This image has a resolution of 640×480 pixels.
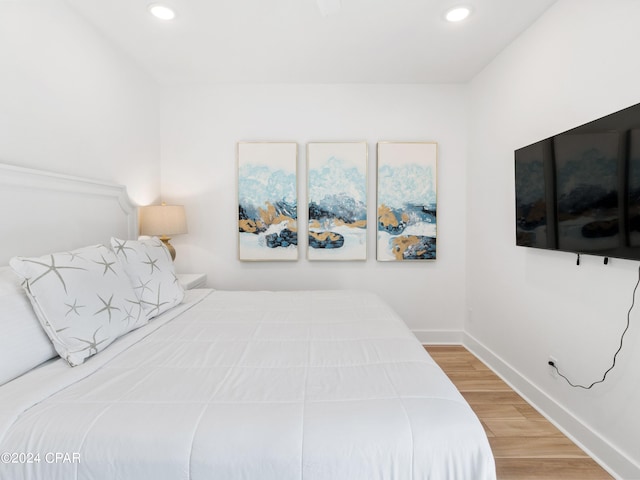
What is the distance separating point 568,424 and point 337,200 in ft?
7.56

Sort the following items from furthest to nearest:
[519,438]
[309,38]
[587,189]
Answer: [309,38]
[519,438]
[587,189]

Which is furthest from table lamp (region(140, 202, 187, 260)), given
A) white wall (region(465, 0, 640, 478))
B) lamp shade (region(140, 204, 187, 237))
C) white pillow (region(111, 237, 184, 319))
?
white wall (region(465, 0, 640, 478))

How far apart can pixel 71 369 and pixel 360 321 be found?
4.24ft

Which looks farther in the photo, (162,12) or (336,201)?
(336,201)

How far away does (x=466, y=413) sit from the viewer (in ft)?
3.01

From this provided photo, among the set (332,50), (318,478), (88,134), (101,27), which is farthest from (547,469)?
(101,27)

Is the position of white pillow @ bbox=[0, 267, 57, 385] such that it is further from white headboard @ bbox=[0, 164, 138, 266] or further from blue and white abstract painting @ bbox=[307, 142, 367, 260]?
blue and white abstract painting @ bbox=[307, 142, 367, 260]

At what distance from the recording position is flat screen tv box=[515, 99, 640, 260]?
1.35 m

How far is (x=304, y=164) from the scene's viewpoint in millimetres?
3029

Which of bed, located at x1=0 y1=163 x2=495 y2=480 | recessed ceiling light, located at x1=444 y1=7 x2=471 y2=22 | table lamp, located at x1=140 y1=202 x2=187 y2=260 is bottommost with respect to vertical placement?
bed, located at x1=0 y1=163 x2=495 y2=480

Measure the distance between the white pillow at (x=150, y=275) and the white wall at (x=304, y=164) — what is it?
1121 millimetres

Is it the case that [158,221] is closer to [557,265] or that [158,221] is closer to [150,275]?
[150,275]

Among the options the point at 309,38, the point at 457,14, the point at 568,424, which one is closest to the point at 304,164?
the point at 309,38

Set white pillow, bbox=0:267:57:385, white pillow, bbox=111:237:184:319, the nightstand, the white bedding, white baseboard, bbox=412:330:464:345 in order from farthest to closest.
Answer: white baseboard, bbox=412:330:464:345, the nightstand, white pillow, bbox=111:237:184:319, white pillow, bbox=0:267:57:385, the white bedding
